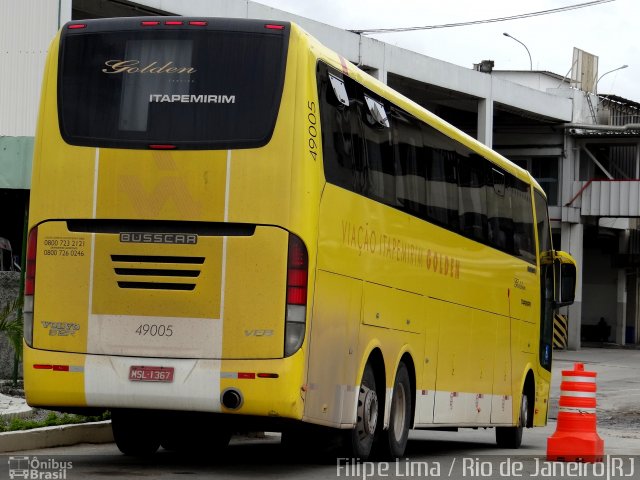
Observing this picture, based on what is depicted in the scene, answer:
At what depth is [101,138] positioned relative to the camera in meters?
11.6

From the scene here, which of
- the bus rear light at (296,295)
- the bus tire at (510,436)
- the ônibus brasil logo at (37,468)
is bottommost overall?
the bus tire at (510,436)

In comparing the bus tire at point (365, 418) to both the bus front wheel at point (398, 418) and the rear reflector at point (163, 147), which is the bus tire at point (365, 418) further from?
the rear reflector at point (163, 147)

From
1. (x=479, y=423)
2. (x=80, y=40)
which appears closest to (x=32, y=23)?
(x=479, y=423)

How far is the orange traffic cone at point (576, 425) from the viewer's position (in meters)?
14.6

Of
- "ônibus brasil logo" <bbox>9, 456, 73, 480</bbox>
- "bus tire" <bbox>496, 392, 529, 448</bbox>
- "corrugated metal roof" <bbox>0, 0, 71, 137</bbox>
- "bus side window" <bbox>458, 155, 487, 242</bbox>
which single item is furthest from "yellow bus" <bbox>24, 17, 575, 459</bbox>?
"corrugated metal roof" <bbox>0, 0, 71, 137</bbox>

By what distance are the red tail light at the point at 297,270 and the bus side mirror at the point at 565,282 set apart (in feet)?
35.4

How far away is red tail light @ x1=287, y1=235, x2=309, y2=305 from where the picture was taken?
436 inches

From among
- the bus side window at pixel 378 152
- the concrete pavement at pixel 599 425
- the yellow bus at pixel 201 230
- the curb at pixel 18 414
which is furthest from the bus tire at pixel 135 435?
the bus side window at pixel 378 152

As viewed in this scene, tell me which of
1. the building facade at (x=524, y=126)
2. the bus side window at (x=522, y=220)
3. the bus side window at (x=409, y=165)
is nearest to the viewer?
the bus side window at (x=409, y=165)

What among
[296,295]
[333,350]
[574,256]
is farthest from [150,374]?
[574,256]

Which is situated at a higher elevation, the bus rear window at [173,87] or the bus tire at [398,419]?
the bus rear window at [173,87]

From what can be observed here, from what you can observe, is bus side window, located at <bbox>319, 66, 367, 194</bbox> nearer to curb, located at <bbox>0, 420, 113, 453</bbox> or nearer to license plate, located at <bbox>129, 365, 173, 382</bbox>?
license plate, located at <bbox>129, 365, 173, 382</bbox>

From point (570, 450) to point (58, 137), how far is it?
6577mm

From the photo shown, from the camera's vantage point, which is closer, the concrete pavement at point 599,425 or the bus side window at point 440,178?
the concrete pavement at point 599,425
